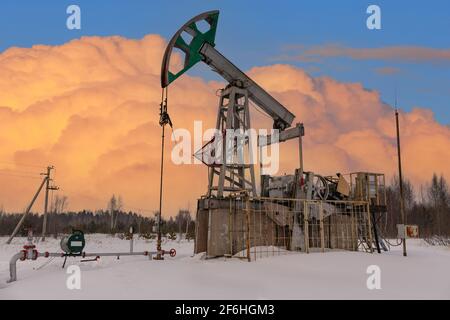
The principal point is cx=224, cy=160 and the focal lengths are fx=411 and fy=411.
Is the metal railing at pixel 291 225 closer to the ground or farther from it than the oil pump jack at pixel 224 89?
closer to the ground

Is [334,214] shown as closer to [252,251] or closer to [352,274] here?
[252,251]

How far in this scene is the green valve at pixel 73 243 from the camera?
13094mm

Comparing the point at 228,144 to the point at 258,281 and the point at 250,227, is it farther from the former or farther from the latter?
the point at 258,281

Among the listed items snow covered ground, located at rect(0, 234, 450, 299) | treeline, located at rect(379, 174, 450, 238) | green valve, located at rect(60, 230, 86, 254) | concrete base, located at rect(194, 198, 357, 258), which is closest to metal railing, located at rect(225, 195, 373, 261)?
concrete base, located at rect(194, 198, 357, 258)

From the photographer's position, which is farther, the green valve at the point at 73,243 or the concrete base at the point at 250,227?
the concrete base at the point at 250,227

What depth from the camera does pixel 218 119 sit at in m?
15.6

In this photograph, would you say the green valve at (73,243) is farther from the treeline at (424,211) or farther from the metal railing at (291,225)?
the treeline at (424,211)

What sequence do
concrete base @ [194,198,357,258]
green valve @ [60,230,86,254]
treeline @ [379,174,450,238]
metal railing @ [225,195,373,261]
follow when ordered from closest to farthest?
green valve @ [60,230,86,254] < concrete base @ [194,198,357,258] < metal railing @ [225,195,373,261] < treeline @ [379,174,450,238]

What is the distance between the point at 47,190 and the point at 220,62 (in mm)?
30131

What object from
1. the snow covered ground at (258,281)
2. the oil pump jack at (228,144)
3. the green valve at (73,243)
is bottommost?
the snow covered ground at (258,281)

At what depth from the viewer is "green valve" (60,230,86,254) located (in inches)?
516

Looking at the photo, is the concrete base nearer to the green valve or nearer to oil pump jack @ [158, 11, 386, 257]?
oil pump jack @ [158, 11, 386, 257]

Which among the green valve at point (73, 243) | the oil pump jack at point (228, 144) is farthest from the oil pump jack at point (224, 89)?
the green valve at point (73, 243)
